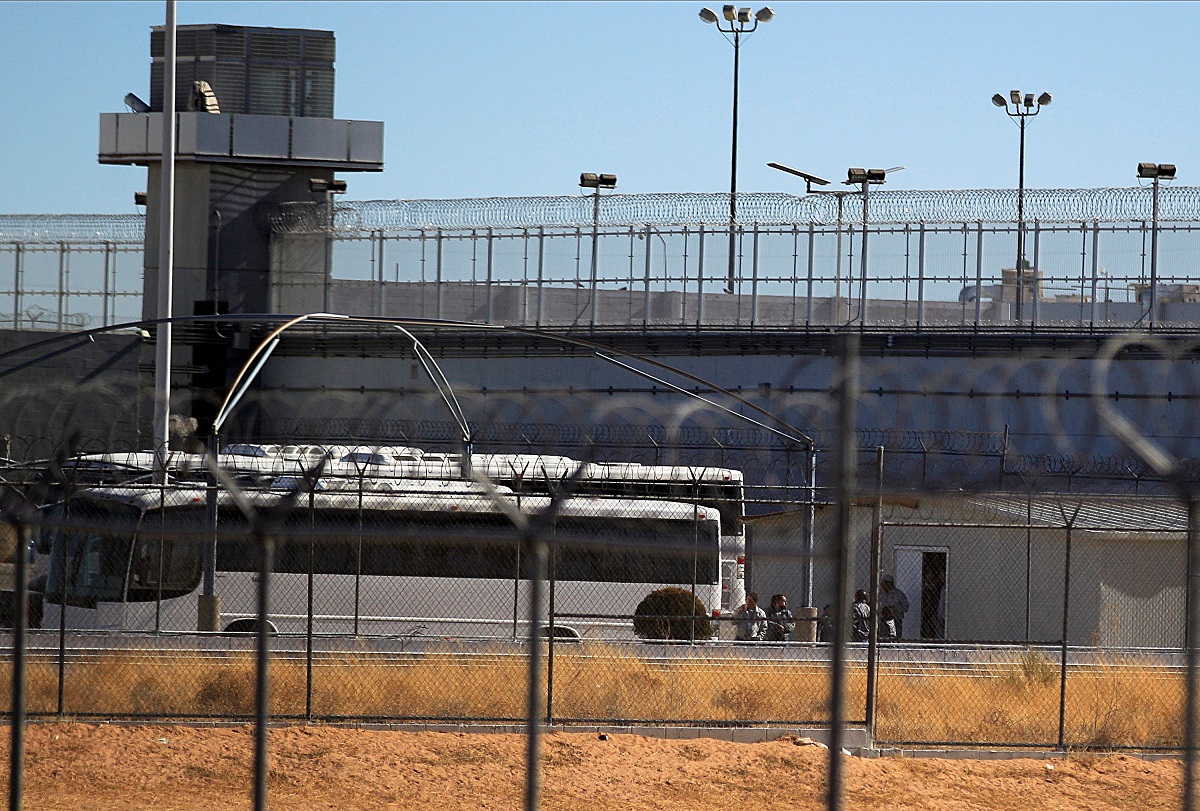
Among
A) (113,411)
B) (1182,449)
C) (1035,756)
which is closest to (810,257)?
(1182,449)

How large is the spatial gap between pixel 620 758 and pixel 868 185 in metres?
19.3

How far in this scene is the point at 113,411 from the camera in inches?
1048

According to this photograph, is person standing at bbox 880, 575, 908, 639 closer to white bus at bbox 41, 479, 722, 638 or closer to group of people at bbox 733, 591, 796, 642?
group of people at bbox 733, 591, 796, 642

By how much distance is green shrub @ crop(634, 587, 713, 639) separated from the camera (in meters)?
16.8

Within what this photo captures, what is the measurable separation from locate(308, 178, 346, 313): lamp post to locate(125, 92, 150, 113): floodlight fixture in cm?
347

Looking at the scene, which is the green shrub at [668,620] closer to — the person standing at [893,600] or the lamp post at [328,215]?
the person standing at [893,600]

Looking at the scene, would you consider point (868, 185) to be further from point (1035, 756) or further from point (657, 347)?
point (1035, 756)

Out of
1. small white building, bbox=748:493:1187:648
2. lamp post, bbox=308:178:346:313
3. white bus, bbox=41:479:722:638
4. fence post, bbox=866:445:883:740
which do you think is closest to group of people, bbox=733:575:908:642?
small white building, bbox=748:493:1187:648

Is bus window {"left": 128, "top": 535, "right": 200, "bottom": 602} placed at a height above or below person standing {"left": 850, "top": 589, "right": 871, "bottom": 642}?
above

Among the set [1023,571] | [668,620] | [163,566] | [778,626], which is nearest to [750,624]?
[778,626]

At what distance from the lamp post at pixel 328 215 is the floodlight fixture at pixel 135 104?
3466mm

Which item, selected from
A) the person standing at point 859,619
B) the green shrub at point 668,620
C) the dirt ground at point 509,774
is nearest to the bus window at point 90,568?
the dirt ground at point 509,774

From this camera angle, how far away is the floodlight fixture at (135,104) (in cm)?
2758

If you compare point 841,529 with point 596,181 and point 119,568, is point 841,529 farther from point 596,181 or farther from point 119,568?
point 596,181
